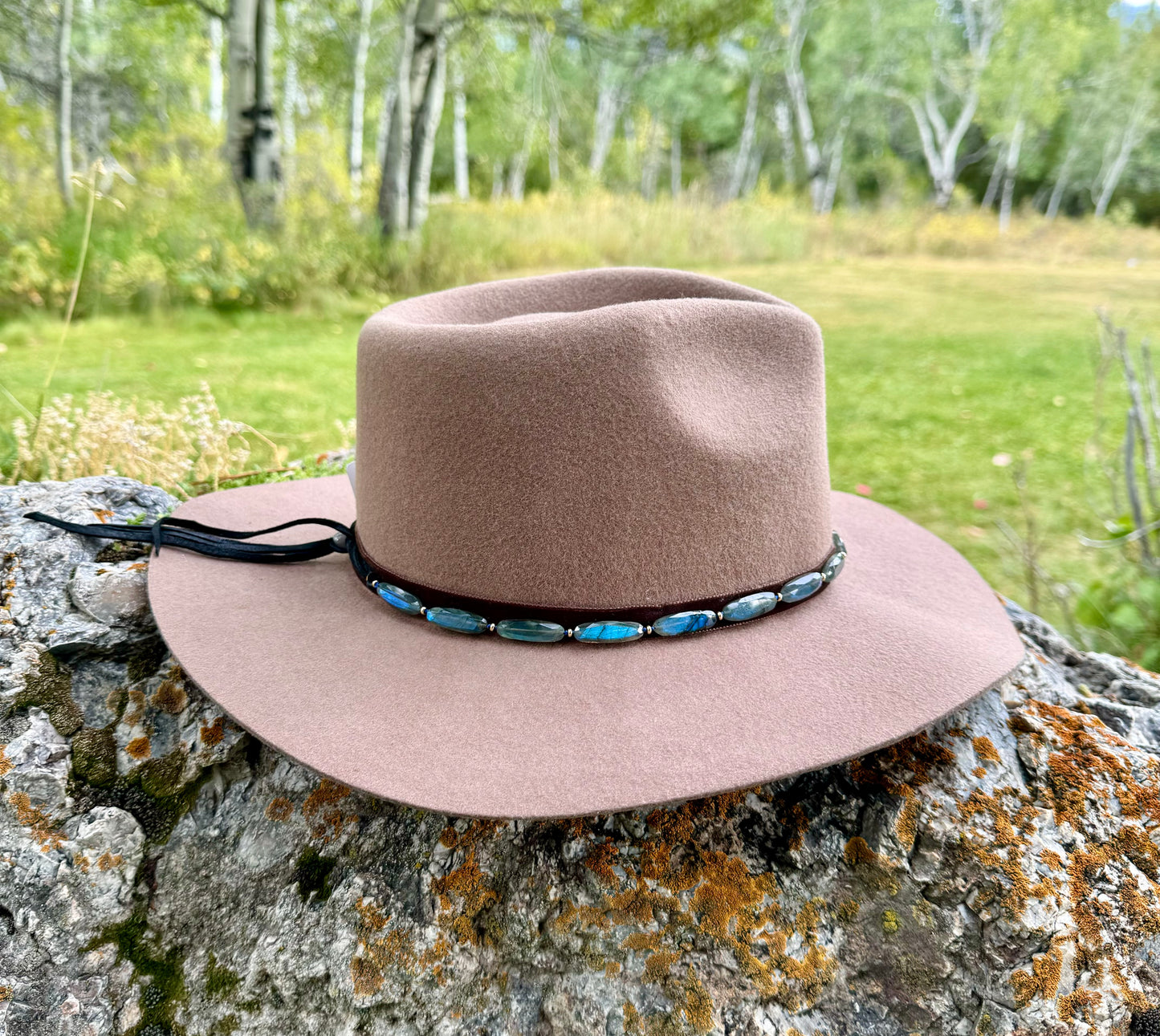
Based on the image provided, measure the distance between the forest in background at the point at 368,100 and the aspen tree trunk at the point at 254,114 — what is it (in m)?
0.02

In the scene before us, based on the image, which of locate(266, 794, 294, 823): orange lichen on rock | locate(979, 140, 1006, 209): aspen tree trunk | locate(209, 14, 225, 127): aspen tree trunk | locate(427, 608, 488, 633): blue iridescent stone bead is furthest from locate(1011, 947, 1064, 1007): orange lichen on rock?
locate(979, 140, 1006, 209): aspen tree trunk

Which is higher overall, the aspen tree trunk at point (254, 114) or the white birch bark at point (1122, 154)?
the white birch bark at point (1122, 154)

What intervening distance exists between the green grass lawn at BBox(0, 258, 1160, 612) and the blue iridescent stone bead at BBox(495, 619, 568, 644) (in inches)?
104

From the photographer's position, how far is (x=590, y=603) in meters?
1.29

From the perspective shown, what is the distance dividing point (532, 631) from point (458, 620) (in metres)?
0.14

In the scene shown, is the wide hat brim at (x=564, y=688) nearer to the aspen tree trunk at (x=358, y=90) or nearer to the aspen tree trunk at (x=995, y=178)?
the aspen tree trunk at (x=358, y=90)

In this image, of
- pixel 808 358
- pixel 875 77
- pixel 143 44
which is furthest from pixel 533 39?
pixel 875 77

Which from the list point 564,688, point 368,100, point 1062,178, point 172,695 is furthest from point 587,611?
point 1062,178

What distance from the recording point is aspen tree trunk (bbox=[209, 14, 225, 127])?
445 inches

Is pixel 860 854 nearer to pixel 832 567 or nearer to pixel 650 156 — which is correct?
pixel 832 567

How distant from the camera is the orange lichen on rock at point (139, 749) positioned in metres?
1.45

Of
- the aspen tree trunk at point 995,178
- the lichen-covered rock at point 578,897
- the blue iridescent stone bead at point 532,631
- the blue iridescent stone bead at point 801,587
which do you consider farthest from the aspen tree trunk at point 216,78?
the aspen tree trunk at point 995,178

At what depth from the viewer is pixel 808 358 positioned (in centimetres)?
144

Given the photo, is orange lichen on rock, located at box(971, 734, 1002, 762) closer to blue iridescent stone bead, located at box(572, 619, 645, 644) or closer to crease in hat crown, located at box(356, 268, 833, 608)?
crease in hat crown, located at box(356, 268, 833, 608)
